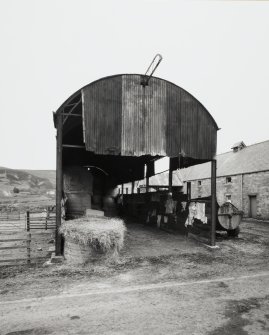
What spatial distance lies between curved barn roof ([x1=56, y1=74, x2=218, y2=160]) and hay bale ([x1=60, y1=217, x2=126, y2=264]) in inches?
128

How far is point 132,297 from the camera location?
706cm

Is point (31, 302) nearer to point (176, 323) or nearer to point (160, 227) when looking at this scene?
point (176, 323)

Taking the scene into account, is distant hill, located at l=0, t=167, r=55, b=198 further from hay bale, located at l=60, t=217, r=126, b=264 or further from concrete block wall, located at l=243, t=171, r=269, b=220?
hay bale, located at l=60, t=217, r=126, b=264

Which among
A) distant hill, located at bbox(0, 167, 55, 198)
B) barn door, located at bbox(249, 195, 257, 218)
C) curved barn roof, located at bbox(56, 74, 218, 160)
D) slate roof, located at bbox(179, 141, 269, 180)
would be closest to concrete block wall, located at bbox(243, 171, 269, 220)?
barn door, located at bbox(249, 195, 257, 218)

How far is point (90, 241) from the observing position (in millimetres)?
9812

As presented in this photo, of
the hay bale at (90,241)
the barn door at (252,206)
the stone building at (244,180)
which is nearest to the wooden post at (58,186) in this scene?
the hay bale at (90,241)

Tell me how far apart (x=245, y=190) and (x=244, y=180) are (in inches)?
41.8

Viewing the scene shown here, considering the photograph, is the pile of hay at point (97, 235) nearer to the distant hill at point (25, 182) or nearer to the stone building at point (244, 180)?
the stone building at point (244, 180)

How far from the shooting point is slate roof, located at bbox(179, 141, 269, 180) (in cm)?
3091

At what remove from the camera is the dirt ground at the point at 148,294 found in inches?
220

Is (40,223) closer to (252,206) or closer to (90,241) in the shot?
(90,241)

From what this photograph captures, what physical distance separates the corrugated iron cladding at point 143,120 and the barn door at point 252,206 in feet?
63.7

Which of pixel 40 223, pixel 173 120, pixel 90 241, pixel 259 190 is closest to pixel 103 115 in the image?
pixel 173 120

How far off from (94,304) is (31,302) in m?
1.44
